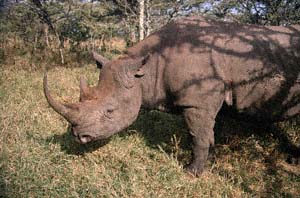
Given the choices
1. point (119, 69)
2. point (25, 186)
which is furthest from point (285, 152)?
point (25, 186)

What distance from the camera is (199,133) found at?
4.85m

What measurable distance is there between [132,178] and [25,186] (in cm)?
115

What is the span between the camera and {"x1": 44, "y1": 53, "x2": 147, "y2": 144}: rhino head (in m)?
4.56

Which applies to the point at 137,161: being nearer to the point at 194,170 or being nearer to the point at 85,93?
the point at 194,170

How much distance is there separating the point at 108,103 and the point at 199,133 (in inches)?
45.1

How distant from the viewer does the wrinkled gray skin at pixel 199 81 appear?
184 inches

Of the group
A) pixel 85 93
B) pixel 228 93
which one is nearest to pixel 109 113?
pixel 85 93

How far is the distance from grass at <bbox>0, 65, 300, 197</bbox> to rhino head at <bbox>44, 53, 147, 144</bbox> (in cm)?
50

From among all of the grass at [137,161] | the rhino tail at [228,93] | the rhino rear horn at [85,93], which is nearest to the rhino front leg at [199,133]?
the grass at [137,161]

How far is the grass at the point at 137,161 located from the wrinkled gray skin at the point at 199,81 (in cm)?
43

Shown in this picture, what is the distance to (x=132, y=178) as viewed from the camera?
4.55m

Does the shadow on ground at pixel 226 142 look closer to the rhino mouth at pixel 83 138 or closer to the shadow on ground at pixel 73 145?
the shadow on ground at pixel 73 145

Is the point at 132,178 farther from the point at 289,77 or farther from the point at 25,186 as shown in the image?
the point at 289,77

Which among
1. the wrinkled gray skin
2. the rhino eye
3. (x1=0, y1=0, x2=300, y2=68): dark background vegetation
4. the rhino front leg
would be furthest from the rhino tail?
(x1=0, y1=0, x2=300, y2=68): dark background vegetation
